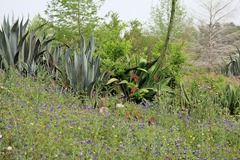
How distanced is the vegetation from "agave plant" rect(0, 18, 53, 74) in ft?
0.07

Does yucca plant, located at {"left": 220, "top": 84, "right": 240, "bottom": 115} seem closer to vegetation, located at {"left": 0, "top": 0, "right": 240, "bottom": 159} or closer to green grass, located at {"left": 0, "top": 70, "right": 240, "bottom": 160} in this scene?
vegetation, located at {"left": 0, "top": 0, "right": 240, "bottom": 159}

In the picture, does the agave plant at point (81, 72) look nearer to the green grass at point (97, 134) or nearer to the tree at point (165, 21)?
the green grass at point (97, 134)

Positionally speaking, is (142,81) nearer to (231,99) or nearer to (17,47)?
(231,99)

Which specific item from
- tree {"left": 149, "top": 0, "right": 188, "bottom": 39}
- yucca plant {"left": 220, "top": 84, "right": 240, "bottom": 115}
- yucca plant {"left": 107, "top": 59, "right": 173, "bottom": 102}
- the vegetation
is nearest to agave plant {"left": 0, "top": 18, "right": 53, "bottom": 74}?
the vegetation

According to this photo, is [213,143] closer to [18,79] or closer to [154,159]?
[154,159]

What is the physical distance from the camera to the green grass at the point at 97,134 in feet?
11.9

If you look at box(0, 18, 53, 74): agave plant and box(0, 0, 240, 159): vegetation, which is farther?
box(0, 18, 53, 74): agave plant

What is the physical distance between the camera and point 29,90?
622cm

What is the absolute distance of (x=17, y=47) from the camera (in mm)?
8578

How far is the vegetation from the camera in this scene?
386 cm

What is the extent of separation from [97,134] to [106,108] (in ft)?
4.74

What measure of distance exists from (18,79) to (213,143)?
11.8 ft

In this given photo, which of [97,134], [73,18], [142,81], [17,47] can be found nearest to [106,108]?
[97,134]

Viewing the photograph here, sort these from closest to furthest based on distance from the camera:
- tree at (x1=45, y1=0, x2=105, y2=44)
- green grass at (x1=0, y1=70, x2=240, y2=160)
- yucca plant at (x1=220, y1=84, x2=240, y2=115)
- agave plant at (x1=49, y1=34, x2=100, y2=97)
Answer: green grass at (x1=0, y1=70, x2=240, y2=160)
agave plant at (x1=49, y1=34, x2=100, y2=97)
yucca plant at (x1=220, y1=84, x2=240, y2=115)
tree at (x1=45, y1=0, x2=105, y2=44)
